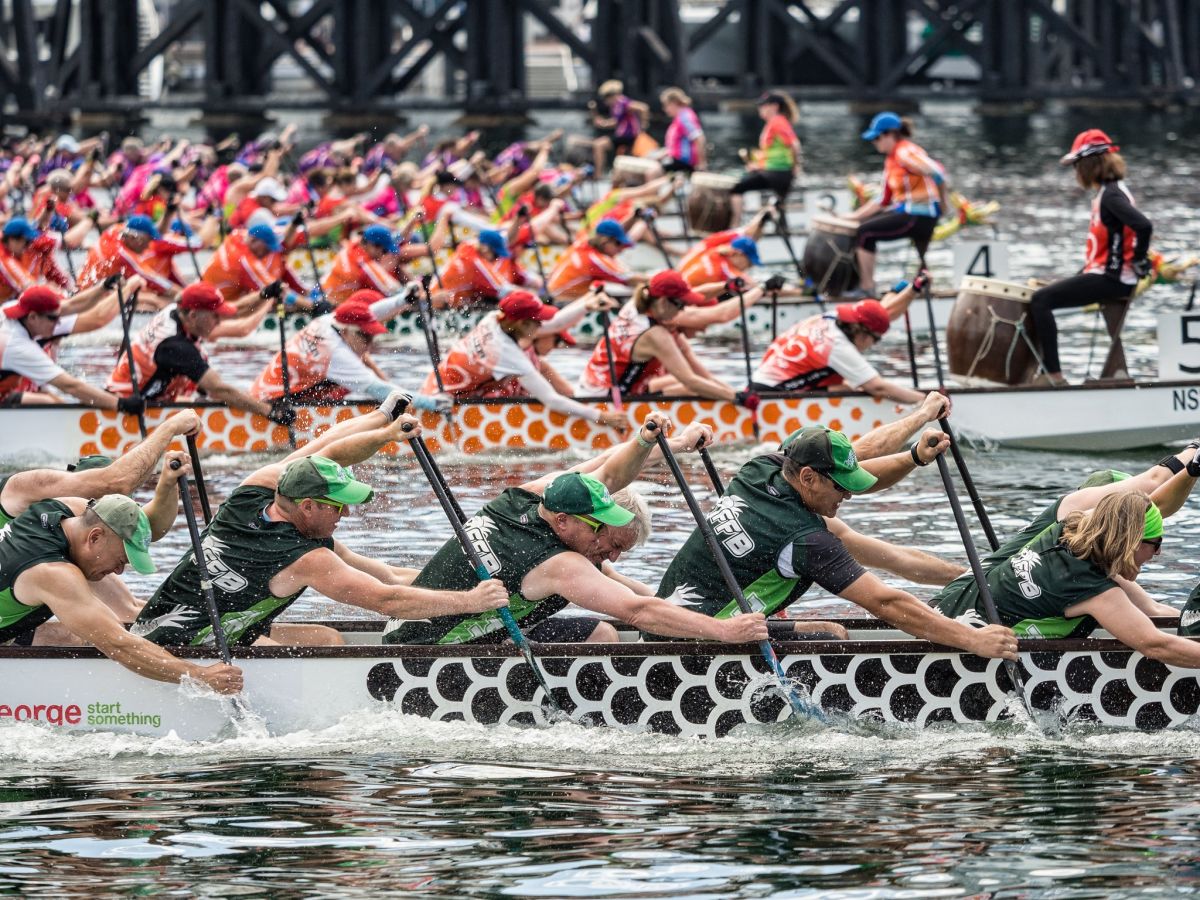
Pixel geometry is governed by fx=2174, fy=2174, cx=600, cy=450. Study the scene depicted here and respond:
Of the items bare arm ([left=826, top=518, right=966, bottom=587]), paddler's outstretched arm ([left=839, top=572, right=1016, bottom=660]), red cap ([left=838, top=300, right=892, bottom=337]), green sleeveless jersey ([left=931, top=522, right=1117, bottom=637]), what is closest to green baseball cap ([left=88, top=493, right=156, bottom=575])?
paddler's outstretched arm ([left=839, top=572, right=1016, bottom=660])

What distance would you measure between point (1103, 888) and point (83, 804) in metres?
3.96

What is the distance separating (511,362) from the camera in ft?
50.4

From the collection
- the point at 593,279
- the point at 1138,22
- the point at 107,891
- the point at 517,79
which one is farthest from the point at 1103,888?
the point at 1138,22

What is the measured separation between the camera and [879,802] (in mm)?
8562

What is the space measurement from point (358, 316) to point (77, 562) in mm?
6174

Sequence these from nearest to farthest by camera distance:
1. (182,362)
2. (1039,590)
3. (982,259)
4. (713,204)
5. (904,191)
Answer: (1039,590), (182,362), (982,259), (904,191), (713,204)

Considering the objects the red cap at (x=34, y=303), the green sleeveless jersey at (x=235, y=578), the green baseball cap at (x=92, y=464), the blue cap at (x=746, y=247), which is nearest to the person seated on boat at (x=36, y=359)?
the red cap at (x=34, y=303)

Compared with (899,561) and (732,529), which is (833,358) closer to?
(899,561)

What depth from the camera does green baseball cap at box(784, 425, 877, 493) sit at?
9.21 m

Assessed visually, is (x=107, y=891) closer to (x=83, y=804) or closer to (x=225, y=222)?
(x=83, y=804)

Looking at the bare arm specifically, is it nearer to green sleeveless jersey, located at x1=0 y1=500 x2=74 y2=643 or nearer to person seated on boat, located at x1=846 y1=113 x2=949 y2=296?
green sleeveless jersey, located at x1=0 y1=500 x2=74 y2=643

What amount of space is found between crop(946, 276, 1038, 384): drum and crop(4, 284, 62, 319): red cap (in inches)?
262

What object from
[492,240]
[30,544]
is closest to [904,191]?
[492,240]

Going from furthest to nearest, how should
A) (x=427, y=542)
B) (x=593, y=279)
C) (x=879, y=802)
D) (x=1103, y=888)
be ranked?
(x=593, y=279)
(x=427, y=542)
(x=879, y=802)
(x=1103, y=888)
